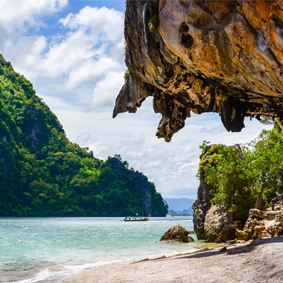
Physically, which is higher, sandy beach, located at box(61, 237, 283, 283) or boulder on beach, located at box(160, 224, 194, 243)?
sandy beach, located at box(61, 237, 283, 283)

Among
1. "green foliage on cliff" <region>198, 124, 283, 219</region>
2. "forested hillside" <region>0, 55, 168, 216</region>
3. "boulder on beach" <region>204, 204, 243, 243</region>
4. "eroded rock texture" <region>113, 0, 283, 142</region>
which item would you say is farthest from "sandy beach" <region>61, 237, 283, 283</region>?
"forested hillside" <region>0, 55, 168, 216</region>

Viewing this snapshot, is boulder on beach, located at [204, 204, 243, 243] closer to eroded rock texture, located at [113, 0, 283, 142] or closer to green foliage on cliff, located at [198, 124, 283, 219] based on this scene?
green foliage on cliff, located at [198, 124, 283, 219]

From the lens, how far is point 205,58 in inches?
337

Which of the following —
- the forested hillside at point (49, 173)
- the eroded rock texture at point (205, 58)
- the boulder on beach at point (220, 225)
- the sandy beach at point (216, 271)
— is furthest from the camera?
the forested hillside at point (49, 173)

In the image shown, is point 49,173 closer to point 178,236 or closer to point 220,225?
point 178,236

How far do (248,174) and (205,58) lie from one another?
540 inches

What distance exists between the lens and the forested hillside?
9625 centimetres

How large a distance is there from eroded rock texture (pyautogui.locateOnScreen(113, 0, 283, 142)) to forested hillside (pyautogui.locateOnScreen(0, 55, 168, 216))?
83553 millimetres

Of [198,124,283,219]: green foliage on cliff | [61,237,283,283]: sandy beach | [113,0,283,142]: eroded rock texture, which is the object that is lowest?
[61,237,283,283]: sandy beach

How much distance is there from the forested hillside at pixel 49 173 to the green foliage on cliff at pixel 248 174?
76.4 meters

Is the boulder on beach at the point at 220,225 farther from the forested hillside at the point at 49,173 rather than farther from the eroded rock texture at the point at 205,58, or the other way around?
the forested hillside at the point at 49,173

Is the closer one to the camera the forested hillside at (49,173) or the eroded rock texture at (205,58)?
the eroded rock texture at (205,58)

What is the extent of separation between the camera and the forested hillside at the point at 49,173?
96.2m

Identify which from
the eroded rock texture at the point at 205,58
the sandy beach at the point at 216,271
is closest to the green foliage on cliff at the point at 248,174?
the eroded rock texture at the point at 205,58
